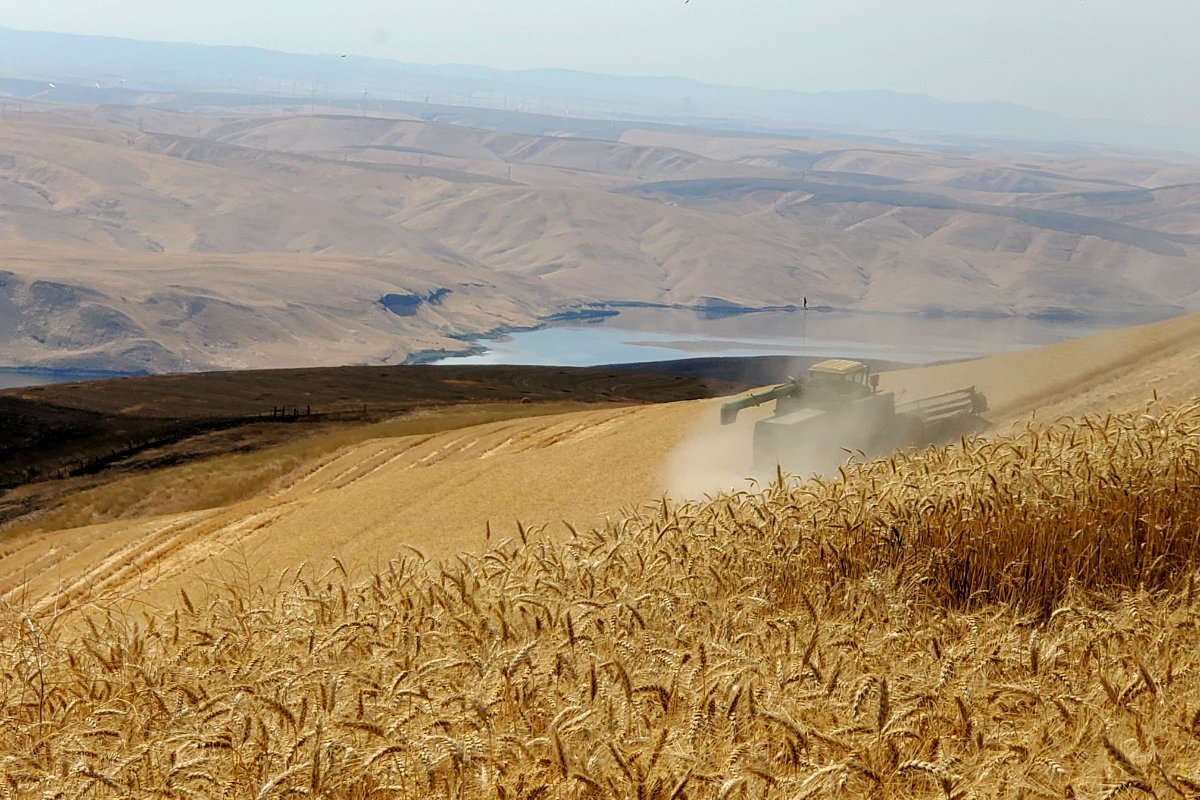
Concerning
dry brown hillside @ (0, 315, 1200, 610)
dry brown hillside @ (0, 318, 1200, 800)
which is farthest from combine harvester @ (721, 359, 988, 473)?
dry brown hillside @ (0, 318, 1200, 800)

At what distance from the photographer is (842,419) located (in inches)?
704

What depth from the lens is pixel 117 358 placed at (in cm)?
18162

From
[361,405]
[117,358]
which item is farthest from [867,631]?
[117,358]

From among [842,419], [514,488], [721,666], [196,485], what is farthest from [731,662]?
[196,485]

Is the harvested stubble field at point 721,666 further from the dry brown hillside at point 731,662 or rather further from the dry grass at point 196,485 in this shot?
the dry grass at point 196,485

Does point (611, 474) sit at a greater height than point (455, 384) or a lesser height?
greater

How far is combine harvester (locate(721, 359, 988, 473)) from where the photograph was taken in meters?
17.4

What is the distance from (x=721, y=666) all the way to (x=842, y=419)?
13.5 metres

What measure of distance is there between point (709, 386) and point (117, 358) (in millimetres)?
139046

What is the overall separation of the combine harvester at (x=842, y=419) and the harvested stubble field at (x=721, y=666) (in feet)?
27.5

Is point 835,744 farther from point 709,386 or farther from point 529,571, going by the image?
point 709,386

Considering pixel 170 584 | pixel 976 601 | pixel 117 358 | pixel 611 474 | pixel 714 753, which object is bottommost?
pixel 117 358

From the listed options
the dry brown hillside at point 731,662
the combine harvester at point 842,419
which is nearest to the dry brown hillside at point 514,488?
the combine harvester at point 842,419

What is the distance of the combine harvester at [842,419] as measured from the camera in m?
17.4
